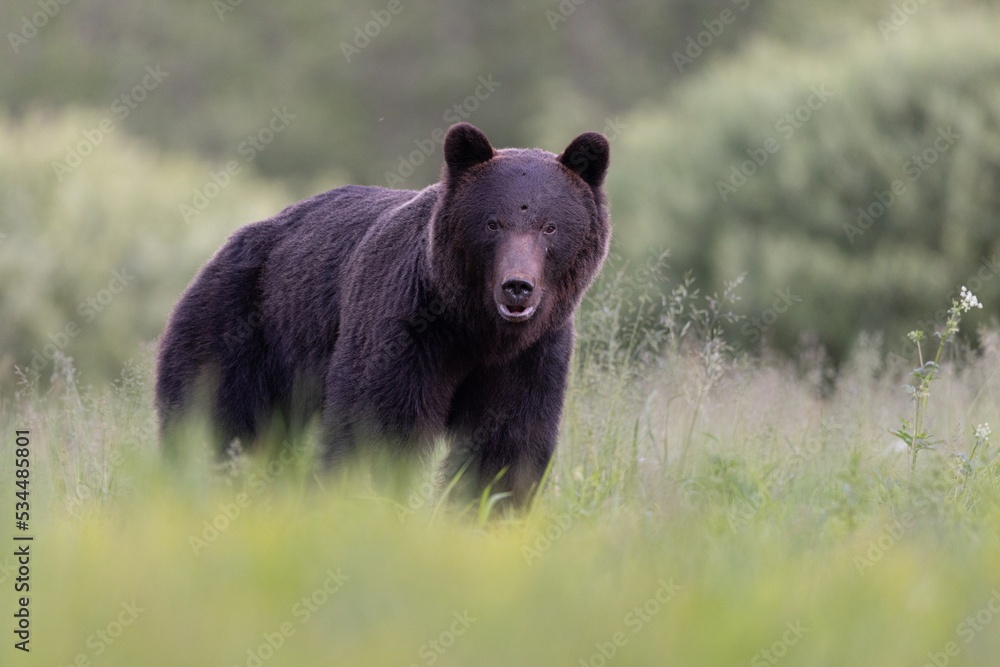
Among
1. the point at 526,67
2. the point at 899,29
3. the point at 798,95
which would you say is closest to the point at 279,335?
the point at 798,95

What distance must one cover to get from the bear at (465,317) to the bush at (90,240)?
7495mm

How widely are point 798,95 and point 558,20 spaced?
51.2 ft

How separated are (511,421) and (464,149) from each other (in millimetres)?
1164

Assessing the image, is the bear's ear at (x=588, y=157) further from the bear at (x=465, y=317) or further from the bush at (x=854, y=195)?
the bush at (x=854, y=195)

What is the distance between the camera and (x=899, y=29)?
58.1 ft

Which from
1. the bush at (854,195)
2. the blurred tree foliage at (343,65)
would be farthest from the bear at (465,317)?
the blurred tree foliage at (343,65)

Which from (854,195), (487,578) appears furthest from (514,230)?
(854,195)

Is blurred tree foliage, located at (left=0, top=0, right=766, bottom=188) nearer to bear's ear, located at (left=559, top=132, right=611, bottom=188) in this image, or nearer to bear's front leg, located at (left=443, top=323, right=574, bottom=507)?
bear's ear, located at (left=559, top=132, right=611, bottom=188)

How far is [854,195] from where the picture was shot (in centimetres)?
1571

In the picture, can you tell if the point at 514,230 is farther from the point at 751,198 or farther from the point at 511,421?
the point at 751,198

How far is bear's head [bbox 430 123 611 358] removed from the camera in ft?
17.0

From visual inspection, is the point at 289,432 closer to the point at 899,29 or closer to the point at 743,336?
the point at 743,336

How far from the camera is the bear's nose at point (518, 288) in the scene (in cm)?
492

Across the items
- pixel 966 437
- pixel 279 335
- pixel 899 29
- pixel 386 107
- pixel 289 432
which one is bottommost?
pixel 289 432
